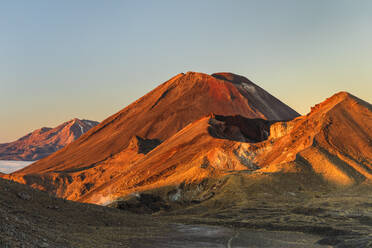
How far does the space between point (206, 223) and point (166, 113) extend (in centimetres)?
8220

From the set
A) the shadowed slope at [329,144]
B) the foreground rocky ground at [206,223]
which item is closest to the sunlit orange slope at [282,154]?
Result: the shadowed slope at [329,144]

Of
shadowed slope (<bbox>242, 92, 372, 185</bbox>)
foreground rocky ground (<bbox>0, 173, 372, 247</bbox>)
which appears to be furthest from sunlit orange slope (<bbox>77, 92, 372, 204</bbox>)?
foreground rocky ground (<bbox>0, 173, 372, 247</bbox>)

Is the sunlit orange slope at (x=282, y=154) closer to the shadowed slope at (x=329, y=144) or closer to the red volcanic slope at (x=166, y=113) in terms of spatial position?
the shadowed slope at (x=329, y=144)

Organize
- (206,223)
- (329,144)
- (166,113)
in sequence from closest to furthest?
1. (206,223)
2. (329,144)
3. (166,113)

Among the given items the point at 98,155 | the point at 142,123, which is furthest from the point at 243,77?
the point at 98,155

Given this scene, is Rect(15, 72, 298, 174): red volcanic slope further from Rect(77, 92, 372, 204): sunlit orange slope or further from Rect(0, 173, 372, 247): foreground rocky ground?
Rect(0, 173, 372, 247): foreground rocky ground

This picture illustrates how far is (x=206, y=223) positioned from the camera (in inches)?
1350

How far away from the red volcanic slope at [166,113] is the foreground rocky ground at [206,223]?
60978mm

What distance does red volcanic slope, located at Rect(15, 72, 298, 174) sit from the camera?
10519 cm

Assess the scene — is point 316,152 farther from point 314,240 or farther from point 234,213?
point 314,240

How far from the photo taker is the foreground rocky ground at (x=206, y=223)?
774 inches

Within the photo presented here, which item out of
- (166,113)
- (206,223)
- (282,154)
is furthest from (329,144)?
(166,113)

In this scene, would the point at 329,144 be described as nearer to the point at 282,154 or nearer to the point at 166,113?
the point at 282,154

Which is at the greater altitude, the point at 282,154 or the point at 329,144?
the point at 329,144
